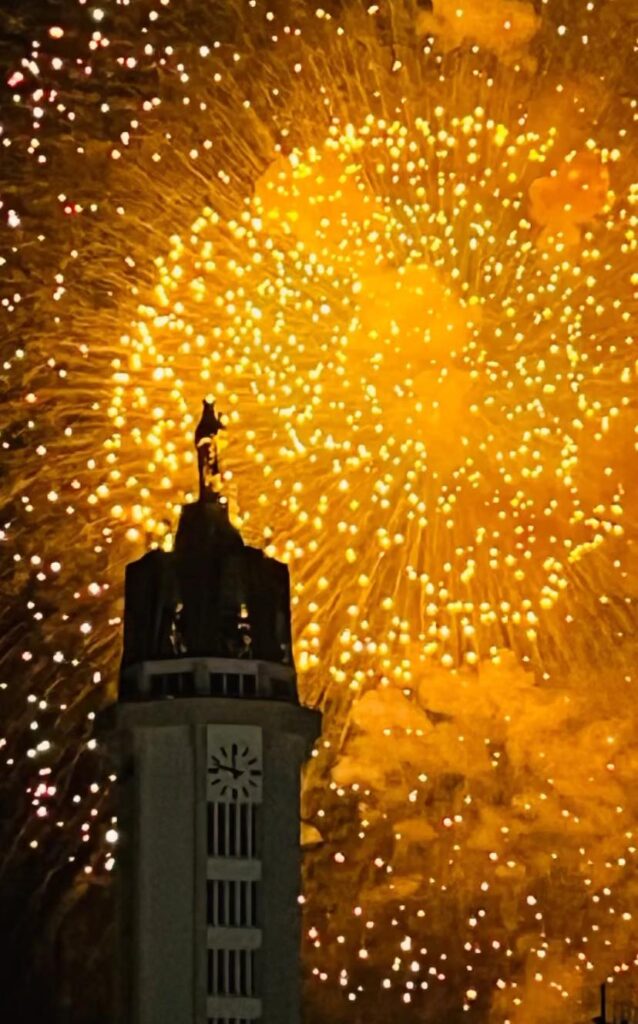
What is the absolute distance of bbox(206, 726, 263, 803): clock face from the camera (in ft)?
70.2

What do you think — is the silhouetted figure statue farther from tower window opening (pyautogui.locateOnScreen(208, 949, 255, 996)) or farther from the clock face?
tower window opening (pyautogui.locateOnScreen(208, 949, 255, 996))

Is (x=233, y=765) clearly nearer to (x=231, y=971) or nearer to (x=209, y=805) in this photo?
(x=209, y=805)

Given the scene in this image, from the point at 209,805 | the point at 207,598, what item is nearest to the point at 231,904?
the point at 209,805

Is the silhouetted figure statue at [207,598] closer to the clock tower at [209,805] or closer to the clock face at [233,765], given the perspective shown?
the clock tower at [209,805]

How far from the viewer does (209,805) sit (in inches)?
842

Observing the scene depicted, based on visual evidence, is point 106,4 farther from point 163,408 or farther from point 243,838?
point 243,838

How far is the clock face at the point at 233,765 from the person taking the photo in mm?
21406

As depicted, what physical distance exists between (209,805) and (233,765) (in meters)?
0.25

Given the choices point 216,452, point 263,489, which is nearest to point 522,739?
point 263,489

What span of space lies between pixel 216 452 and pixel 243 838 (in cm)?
269

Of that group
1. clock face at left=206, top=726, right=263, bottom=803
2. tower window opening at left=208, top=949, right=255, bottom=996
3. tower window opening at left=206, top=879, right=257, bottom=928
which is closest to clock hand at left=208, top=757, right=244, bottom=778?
clock face at left=206, top=726, right=263, bottom=803

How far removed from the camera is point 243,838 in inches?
843

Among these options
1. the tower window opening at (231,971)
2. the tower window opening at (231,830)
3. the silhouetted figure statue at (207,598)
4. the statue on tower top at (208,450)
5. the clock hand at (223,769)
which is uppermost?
the statue on tower top at (208,450)

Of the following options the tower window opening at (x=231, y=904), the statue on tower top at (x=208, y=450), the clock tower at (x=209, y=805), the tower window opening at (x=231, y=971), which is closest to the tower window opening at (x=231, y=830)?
the clock tower at (x=209, y=805)
